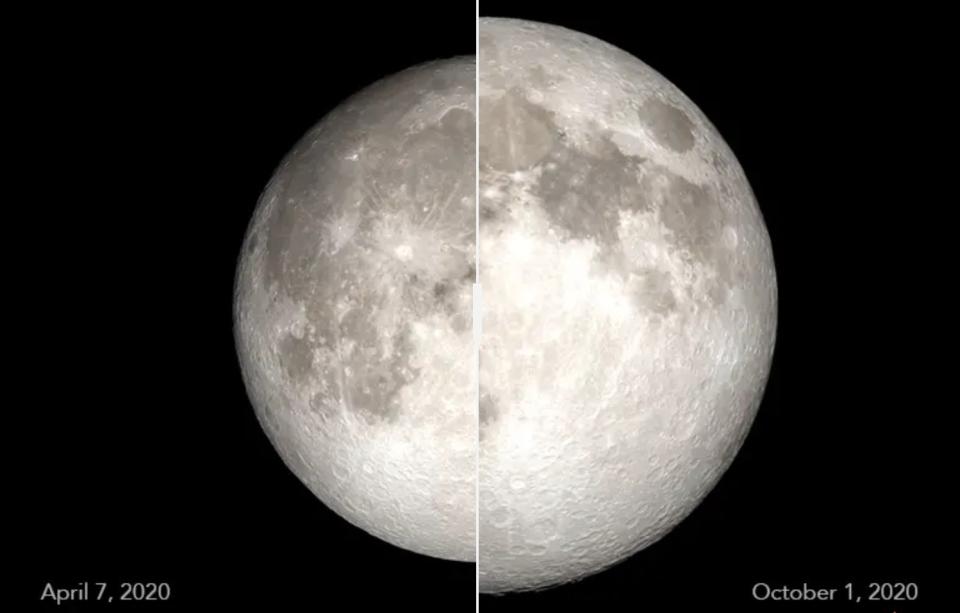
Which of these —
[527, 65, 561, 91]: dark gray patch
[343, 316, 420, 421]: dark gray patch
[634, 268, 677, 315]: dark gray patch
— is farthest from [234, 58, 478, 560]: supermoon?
[634, 268, 677, 315]: dark gray patch

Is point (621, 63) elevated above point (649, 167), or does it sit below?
above

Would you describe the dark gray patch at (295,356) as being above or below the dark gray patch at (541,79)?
below

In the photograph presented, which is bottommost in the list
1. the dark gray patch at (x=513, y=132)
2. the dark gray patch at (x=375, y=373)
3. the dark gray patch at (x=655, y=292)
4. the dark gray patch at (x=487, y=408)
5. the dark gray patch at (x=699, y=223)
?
the dark gray patch at (x=487, y=408)

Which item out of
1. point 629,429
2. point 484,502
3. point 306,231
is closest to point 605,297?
point 629,429

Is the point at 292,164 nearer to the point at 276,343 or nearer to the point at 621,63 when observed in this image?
the point at 276,343

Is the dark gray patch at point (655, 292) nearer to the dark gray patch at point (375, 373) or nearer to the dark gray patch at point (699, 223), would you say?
the dark gray patch at point (699, 223)

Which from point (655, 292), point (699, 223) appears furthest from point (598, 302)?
point (699, 223)

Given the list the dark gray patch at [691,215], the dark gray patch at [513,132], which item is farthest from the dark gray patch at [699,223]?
the dark gray patch at [513,132]

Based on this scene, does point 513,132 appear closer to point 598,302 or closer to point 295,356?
point 598,302
